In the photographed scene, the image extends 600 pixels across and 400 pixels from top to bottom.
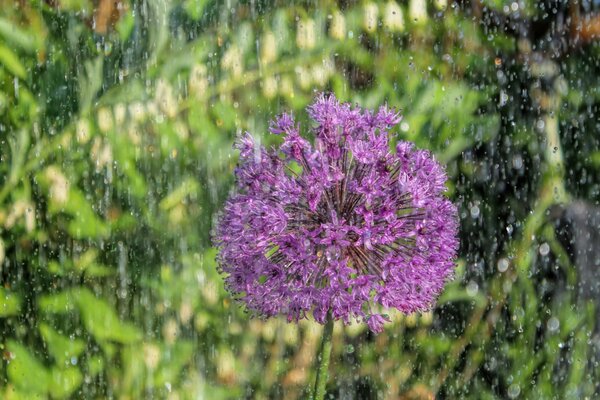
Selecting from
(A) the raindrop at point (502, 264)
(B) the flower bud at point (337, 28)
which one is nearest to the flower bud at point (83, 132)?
(B) the flower bud at point (337, 28)

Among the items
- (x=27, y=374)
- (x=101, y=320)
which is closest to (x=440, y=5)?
(x=101, y=320)

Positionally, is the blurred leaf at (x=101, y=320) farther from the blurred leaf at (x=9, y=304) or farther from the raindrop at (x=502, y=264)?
the raindrop at (x=502, y=264)

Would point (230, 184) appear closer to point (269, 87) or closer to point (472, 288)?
point (269, 87)

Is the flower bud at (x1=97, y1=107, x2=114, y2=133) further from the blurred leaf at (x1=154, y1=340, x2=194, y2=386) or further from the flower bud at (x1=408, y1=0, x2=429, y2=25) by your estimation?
the flower bud at (x1=408, y1=0, x2=429, y2=25)

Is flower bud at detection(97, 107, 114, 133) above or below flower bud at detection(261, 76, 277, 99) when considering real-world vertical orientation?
below

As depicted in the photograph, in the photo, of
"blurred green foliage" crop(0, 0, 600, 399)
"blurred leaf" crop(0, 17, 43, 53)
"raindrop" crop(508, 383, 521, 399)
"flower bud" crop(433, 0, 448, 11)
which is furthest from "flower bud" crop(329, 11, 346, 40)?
"raindrop" crop(508, 383, 521, 399)
